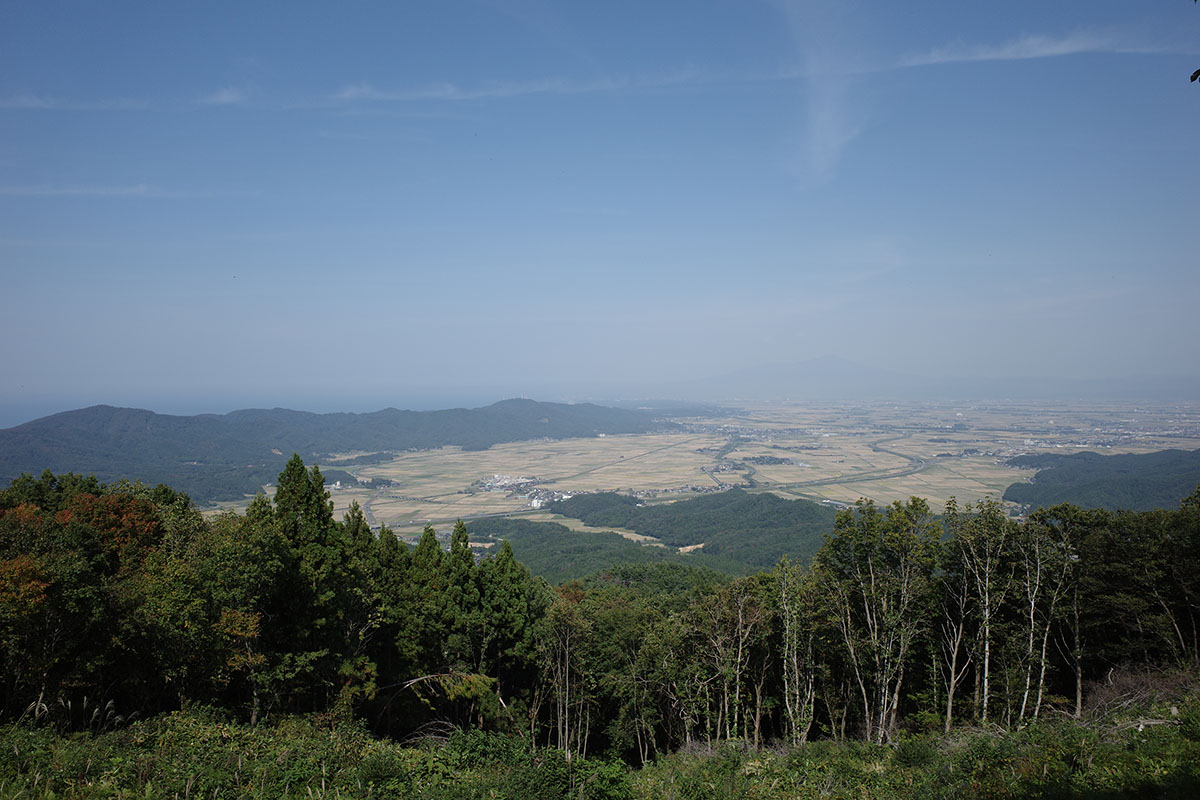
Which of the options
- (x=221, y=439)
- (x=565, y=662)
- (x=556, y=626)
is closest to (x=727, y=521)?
(x=565, y=662)

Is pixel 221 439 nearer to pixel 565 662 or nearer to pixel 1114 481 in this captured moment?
pixel 565 662

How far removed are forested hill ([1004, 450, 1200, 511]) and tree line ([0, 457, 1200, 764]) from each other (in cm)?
4453

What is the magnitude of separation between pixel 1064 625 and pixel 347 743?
56.0 ft

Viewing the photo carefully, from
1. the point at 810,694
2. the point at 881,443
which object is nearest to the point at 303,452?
the point at 881,443

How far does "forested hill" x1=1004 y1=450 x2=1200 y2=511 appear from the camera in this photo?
5866 centimetres

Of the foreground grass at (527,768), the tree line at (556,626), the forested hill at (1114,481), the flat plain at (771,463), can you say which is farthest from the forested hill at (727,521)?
the foreground grass at (527,768)

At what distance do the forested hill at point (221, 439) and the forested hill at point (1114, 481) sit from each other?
4286 inches

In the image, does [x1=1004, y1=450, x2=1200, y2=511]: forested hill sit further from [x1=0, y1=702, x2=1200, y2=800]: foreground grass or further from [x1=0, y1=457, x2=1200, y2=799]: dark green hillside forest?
[x1=0, y1=702, x2=1200, y2=800]: foreground grass

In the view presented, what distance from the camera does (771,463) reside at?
116 m

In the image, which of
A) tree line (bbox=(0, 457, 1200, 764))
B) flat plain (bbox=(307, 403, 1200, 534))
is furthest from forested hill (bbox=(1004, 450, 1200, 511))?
tree line (bbox=(0, 457, 1200, 764))

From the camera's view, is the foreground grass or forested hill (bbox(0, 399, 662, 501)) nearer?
the foreground grass

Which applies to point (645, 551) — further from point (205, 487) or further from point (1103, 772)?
point (205, 487)

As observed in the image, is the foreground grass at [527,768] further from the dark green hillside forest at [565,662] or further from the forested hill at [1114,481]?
the forested hill at [1114,481]

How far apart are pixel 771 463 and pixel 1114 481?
55.6 metres
